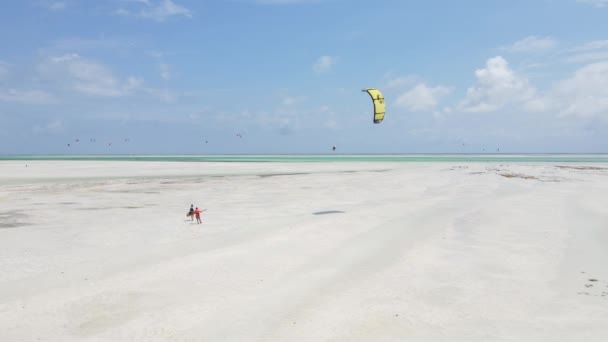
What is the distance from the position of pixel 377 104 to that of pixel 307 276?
58.9 feet

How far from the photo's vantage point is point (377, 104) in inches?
984

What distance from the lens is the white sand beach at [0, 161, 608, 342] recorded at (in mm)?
6062

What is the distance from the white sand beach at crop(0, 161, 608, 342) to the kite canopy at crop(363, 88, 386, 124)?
883cm

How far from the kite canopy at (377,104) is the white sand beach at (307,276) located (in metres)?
8.83

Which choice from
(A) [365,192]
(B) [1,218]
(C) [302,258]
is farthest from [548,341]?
(A) [365,192]

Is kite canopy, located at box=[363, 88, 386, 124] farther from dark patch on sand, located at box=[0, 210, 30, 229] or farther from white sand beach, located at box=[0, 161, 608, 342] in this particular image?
dark patch on sand, located at box=[0, 210, 30, 229]

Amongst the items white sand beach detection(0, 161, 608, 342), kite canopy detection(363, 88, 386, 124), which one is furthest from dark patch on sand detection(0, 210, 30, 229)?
kite canopy detection(363, 88, 386, 124)

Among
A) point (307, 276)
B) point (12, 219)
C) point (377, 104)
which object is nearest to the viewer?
point (307, 276)

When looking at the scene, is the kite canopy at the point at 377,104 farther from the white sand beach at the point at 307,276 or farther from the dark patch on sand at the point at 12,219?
the dark patch on sand at the point at 12,219

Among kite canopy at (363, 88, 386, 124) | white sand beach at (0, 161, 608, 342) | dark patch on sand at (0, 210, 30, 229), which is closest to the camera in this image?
white sand beach at (0, 161, 608, 342)

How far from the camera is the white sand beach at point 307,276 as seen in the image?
606cm

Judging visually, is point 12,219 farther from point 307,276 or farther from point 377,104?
point 377,104

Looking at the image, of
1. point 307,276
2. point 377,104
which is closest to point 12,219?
point 307,276

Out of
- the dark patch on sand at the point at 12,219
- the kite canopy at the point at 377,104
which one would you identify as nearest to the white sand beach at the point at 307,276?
the dark patch on sand at the point at 12,219
